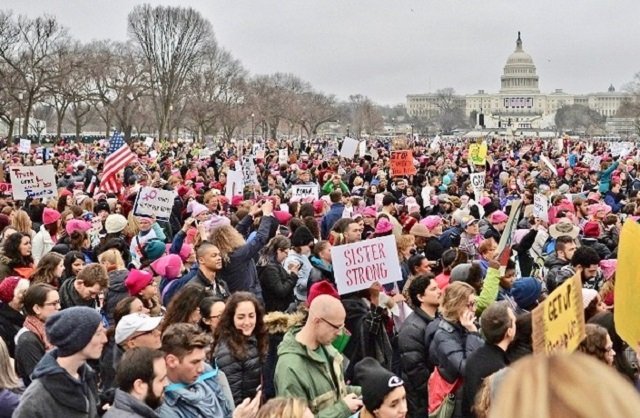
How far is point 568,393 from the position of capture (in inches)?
70.4

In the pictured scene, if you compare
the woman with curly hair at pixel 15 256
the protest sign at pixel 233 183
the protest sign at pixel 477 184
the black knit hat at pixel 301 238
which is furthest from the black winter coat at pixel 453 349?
the protest sign at pixel 477 184

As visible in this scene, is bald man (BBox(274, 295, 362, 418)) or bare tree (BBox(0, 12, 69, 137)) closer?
bald man (BBox(274, 295, 362, 418))

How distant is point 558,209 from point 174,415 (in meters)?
9.41

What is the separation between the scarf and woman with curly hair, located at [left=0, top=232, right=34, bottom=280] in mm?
2458

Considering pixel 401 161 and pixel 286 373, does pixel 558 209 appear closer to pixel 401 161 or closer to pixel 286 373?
pixel 401 161

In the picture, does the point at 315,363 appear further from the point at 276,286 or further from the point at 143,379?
the point at 276,286

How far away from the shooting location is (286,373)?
4996mm

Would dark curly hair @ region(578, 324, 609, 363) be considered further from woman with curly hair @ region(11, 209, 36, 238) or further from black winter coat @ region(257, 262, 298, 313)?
woman with curly hair @ region(11, 209, 36, 238)

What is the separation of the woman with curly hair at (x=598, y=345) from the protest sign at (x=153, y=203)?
7307 millimetres

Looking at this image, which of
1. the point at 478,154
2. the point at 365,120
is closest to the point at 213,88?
the point at 365,120

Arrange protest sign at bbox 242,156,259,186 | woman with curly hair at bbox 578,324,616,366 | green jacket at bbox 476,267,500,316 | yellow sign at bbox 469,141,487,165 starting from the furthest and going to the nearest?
yellow sign at bbox 469,141,487,165, protest sign at bbox 242,156,259,186, green jacket at bbox 476,267,500,316, woman with curly hair at bbox 578,324,616,366

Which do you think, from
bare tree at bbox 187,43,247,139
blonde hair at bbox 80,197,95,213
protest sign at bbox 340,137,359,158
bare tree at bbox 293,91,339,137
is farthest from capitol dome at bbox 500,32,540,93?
blonde hair at bbox 80,197,95,213

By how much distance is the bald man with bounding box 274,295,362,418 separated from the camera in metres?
4.98

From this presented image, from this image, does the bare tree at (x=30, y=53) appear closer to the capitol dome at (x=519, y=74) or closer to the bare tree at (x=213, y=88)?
the bare tree at (x=213, y=88)
